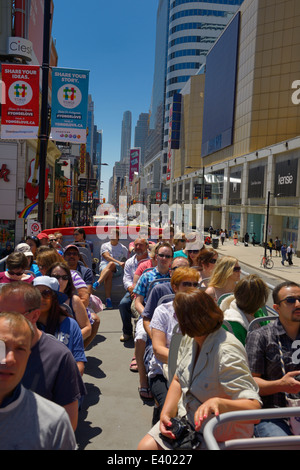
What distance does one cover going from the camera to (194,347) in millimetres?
2637

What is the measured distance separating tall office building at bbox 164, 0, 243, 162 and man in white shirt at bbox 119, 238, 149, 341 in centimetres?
11021

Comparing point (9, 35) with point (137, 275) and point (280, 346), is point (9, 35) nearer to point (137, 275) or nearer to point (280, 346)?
point (137, 275)

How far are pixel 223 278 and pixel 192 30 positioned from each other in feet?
382

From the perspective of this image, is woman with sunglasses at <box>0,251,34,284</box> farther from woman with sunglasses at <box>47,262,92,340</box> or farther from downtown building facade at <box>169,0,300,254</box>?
downtown building facade at <box>169,0,300,254</box>

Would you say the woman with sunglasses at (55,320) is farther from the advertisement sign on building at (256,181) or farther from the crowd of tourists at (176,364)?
the advertisement sign on building at (256,181)

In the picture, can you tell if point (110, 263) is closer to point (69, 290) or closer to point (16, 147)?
point (69, 290)

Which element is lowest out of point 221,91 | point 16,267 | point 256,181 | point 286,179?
point 16,267

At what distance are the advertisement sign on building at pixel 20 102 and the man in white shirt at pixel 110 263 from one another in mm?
3388

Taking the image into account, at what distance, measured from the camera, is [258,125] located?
158ft

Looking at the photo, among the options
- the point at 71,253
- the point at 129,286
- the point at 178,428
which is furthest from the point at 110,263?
the point at 178,428

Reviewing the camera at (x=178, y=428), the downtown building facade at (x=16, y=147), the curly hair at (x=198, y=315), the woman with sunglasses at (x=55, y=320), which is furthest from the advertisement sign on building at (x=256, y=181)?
the camera at (x=178, y=428)

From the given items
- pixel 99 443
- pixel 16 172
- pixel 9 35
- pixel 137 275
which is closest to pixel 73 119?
pixel 137 275

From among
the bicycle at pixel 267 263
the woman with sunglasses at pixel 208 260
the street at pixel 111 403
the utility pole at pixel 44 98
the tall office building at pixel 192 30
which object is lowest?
the bicycle at pixel 267 263

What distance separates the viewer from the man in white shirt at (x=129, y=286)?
676 cm
